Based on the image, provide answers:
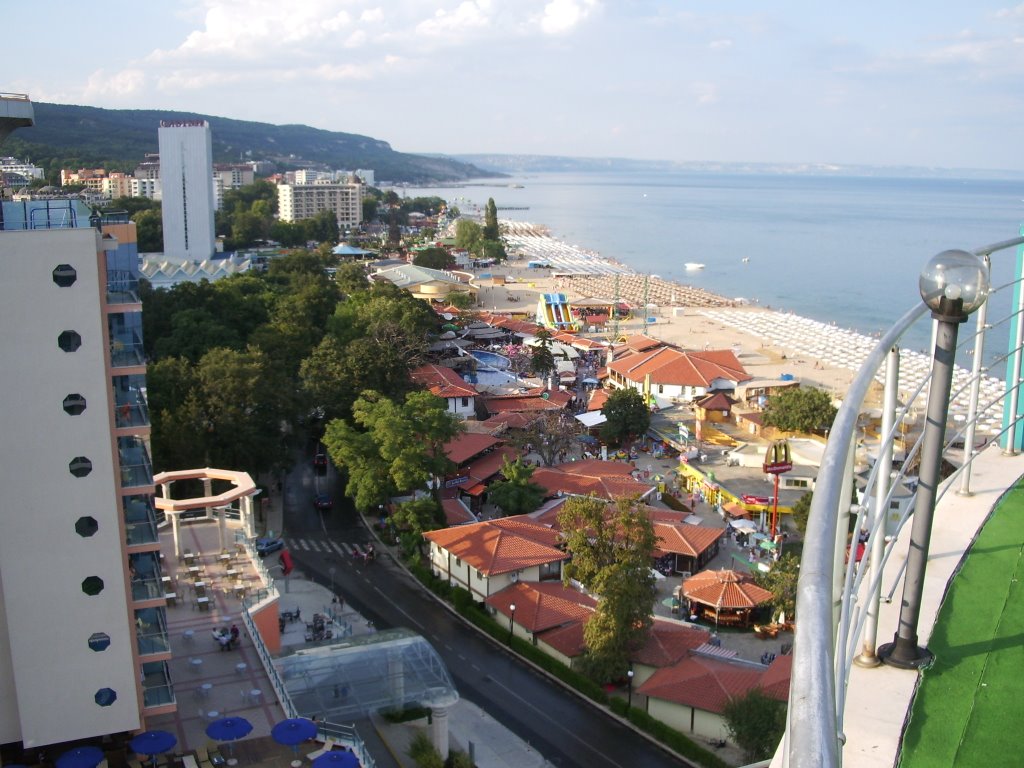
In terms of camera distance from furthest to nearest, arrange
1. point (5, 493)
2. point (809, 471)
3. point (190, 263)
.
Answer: point (190, 263)
point (809, 471)
point (5, 493)

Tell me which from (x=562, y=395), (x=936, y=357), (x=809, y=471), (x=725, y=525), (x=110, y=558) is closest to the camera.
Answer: (x=936, y=357)

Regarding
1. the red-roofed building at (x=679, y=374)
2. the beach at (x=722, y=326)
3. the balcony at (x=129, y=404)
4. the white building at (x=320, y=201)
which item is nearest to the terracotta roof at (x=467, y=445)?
the red-roofed building at (x=679, y=374)

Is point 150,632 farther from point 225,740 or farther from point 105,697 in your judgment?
point 225,740

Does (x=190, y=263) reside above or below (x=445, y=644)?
above

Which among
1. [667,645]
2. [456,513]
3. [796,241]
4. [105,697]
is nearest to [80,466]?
[105,697]

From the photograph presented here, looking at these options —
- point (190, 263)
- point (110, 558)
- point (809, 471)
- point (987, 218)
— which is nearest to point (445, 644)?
point (110, 558)

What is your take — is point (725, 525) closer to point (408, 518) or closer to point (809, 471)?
point (809, 471)

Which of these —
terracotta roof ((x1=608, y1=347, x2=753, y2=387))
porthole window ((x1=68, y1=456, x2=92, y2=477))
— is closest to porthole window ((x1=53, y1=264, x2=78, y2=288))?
porthole window ((x1=68, y1=456, x2=92, y2=477))
